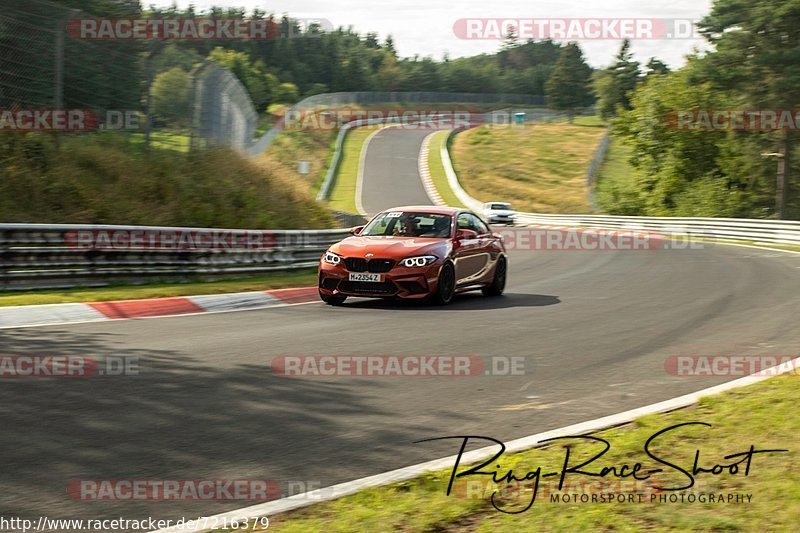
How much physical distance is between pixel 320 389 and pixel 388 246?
22.1 feet

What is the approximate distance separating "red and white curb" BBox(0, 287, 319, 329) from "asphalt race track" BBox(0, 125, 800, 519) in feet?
1.86

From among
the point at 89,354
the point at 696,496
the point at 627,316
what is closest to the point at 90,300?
the point at 89,354

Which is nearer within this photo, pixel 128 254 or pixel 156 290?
pixel 156 290

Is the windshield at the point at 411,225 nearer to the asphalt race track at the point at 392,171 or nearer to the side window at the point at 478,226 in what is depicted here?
the side window at the point at 478,226

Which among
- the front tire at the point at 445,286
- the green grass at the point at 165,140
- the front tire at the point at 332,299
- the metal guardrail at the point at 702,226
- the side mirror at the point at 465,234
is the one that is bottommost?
the metal guardrail at the point at 702,226

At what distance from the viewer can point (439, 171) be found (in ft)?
254

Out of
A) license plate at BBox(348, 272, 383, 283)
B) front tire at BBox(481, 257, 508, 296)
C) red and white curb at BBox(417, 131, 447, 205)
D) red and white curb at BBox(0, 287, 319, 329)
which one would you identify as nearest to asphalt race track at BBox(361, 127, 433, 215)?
red and white curb at BBox(417, 131, 447, 205)

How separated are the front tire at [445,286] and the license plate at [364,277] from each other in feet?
2.85

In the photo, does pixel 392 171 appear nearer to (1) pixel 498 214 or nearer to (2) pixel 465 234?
(1) pixel 498 214

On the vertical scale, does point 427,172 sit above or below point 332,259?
above

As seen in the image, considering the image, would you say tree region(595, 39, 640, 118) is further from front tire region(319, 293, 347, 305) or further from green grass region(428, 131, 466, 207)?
front tire region(319, 293, 347, 305)

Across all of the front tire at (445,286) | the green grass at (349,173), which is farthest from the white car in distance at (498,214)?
the front tire at (445,286)

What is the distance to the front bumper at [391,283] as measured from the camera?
46.7ft

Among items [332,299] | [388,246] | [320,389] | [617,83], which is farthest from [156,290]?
[617,83]
